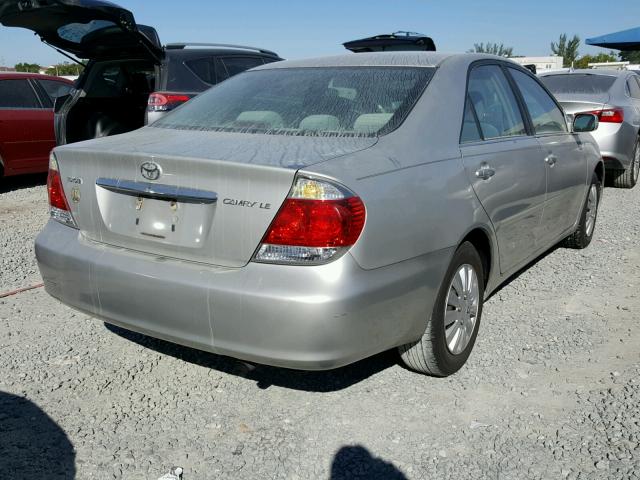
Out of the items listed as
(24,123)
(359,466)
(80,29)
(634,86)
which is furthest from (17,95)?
(634,86)

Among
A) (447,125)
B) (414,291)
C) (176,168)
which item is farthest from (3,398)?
(447,125)

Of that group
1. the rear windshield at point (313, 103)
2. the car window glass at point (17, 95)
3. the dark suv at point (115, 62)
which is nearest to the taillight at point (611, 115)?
the dark suv at point (115, 62)

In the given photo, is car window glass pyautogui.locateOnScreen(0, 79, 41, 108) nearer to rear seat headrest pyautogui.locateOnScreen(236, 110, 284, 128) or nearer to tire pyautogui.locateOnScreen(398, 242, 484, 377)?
rear seat headrest pyautogui.locateOnScreen(236, 110, 284, 128)

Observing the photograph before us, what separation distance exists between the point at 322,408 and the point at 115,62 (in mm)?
5790

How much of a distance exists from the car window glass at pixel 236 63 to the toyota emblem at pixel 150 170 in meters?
4.83

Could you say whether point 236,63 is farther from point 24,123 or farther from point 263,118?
point 263,118

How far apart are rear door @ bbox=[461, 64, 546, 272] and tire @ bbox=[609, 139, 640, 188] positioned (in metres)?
4.96

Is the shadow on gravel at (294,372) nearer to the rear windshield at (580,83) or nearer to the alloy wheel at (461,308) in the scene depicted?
the alloy wheel at (461,308)

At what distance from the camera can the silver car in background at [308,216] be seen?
2377 millimetres

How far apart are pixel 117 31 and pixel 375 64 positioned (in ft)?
12.2

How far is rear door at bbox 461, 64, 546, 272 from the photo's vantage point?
322 cm

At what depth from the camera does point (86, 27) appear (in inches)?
243

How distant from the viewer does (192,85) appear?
266 inches

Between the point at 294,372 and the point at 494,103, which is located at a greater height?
the point at 494,103
